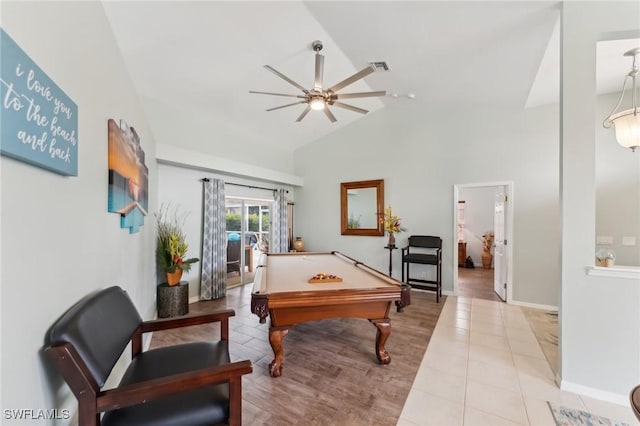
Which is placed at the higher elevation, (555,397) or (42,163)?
(42,163)

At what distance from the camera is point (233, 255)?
5.43 metres

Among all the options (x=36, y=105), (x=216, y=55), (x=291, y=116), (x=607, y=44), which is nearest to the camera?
(x=36, y=105)

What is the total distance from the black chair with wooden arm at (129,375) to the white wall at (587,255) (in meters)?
2.62

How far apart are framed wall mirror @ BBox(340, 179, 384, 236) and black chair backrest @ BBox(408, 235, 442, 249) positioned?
679 millimetres

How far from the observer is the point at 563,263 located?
216 centimetres

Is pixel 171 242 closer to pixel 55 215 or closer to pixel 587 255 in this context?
pixel 55 215

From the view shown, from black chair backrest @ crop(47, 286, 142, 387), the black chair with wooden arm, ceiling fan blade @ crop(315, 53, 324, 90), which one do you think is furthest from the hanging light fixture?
black chair backrest @ crop(47, 286, 142, 387)

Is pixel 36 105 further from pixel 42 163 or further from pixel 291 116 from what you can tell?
pixel 291 116

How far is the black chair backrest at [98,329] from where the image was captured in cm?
104

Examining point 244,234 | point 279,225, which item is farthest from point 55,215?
point 279,225

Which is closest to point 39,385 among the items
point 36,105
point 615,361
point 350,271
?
point 36,105

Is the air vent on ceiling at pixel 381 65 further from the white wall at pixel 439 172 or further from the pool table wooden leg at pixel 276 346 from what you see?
the pool table wooden leg at pixel 276 346

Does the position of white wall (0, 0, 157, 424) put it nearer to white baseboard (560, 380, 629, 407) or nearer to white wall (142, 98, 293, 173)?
white wall (142, 98, 293, 173)

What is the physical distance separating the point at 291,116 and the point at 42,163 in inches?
177
